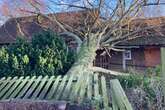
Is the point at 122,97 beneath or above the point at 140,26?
beneath

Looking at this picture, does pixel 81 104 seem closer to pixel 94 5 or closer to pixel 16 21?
pixel 94 5

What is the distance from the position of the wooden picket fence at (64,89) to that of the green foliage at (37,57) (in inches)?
72.3

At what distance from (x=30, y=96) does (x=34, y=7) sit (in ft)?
29.9

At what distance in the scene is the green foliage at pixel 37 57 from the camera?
38.1ft

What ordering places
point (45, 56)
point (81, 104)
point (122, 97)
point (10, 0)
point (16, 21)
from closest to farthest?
point (122, 97), point (81, 104), point (45, 56), point (10, 0), point (16, 21)

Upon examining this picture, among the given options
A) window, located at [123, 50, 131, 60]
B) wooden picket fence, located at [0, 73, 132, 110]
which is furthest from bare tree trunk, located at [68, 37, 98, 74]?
window, located at [123, 50, 131, 60]

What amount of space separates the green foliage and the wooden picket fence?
72.3 inches

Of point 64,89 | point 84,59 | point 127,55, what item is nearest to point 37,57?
point 84,59

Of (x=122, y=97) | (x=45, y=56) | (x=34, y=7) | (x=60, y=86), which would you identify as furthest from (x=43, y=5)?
(x=122, y=97)

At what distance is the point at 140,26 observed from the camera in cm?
1848

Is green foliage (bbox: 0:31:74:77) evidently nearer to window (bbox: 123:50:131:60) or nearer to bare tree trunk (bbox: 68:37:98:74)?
bare tree trunk (bbox: 68:37:98:74)

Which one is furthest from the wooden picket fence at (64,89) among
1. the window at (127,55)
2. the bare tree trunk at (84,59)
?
the window at (127,55)

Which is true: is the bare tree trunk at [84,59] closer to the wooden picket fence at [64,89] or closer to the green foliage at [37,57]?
the green foliage at [37,57]

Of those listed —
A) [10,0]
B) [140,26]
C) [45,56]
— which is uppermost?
[10,0]
